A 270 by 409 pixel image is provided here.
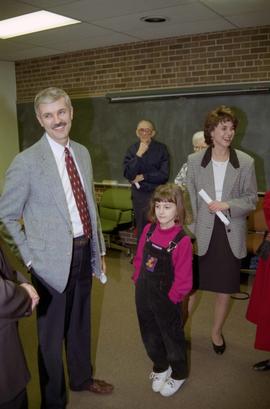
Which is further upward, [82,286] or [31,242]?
[31,242]

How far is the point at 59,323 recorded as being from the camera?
2.12 metres

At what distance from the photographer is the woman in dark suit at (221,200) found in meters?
2.61

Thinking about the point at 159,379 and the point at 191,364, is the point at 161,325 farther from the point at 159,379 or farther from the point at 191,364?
the point at 191,364

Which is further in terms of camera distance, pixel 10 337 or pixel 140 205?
pixel 140 205

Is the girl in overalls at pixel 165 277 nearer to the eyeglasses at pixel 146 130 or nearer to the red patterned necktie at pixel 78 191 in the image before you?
the red patterned necktie at pixel 78 191

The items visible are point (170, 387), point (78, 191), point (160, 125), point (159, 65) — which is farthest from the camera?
point (160, 125)

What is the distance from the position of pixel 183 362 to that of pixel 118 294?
1.74 meters

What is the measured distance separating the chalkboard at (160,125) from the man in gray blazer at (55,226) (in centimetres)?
298

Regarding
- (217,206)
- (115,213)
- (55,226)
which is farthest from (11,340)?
(115,213)

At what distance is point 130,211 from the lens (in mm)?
5383

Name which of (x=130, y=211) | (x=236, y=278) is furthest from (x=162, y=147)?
(x=236, y=278)

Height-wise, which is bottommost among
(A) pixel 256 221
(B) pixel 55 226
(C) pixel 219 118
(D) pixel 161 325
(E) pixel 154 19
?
(D) pixel 161 325

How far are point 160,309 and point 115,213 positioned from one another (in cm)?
317

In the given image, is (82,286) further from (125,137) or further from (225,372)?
(125,137)
